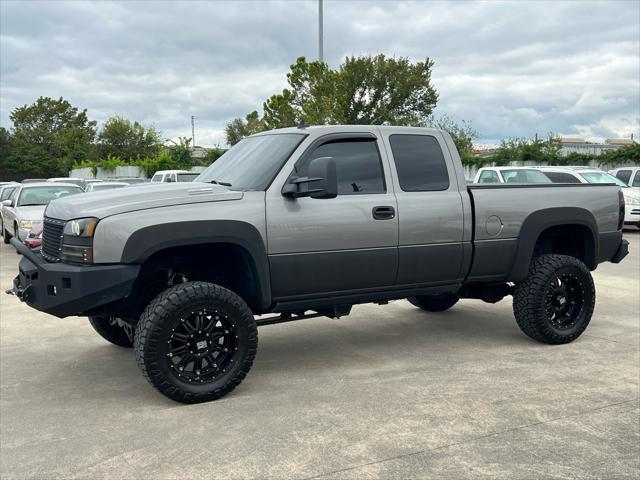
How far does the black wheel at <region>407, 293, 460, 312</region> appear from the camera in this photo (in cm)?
794

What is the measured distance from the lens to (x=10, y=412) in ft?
15.3

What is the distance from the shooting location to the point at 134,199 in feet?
15.9

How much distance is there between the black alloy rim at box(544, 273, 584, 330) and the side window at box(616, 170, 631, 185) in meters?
15.1

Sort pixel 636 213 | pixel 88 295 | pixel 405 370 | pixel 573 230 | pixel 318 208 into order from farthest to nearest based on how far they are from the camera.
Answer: pixel 636 213 → pixel 573 230 → pixel 405 370 → pixel 318 208 → pixel 88 295

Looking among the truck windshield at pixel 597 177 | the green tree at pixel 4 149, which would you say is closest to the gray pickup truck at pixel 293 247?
the truck windshield at pixel 597 177

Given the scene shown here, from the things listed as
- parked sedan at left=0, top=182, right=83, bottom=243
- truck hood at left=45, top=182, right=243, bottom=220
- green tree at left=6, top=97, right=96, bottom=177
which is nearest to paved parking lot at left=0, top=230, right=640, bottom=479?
truck hood at left=45, top=182, right=243, bottom=220

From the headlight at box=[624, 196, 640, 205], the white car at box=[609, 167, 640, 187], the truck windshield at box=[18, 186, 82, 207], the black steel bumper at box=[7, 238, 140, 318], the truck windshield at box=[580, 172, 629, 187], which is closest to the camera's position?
the black steel bumper at box=[7, 238, 140, 318]

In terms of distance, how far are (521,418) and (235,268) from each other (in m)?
2.34

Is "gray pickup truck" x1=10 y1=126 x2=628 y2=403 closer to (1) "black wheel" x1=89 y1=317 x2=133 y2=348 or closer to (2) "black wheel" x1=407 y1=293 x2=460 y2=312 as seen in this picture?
(1) "black wheel" x1=89 y1=317 x2=133 y2=348

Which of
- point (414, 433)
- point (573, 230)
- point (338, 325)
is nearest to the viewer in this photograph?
point (414, 433)

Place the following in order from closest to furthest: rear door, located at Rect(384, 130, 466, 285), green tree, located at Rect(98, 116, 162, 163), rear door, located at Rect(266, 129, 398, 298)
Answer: rear door, located at Rect(266, 129, 398, 298) < rear door, located at Rect(384, 130, 466, 285) < green tree, located at Rect(98, 116, 162, 163)

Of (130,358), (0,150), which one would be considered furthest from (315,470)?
(0,150)

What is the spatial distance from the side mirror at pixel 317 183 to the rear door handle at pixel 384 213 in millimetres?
514

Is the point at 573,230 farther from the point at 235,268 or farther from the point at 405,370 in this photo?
the point at 235,268
